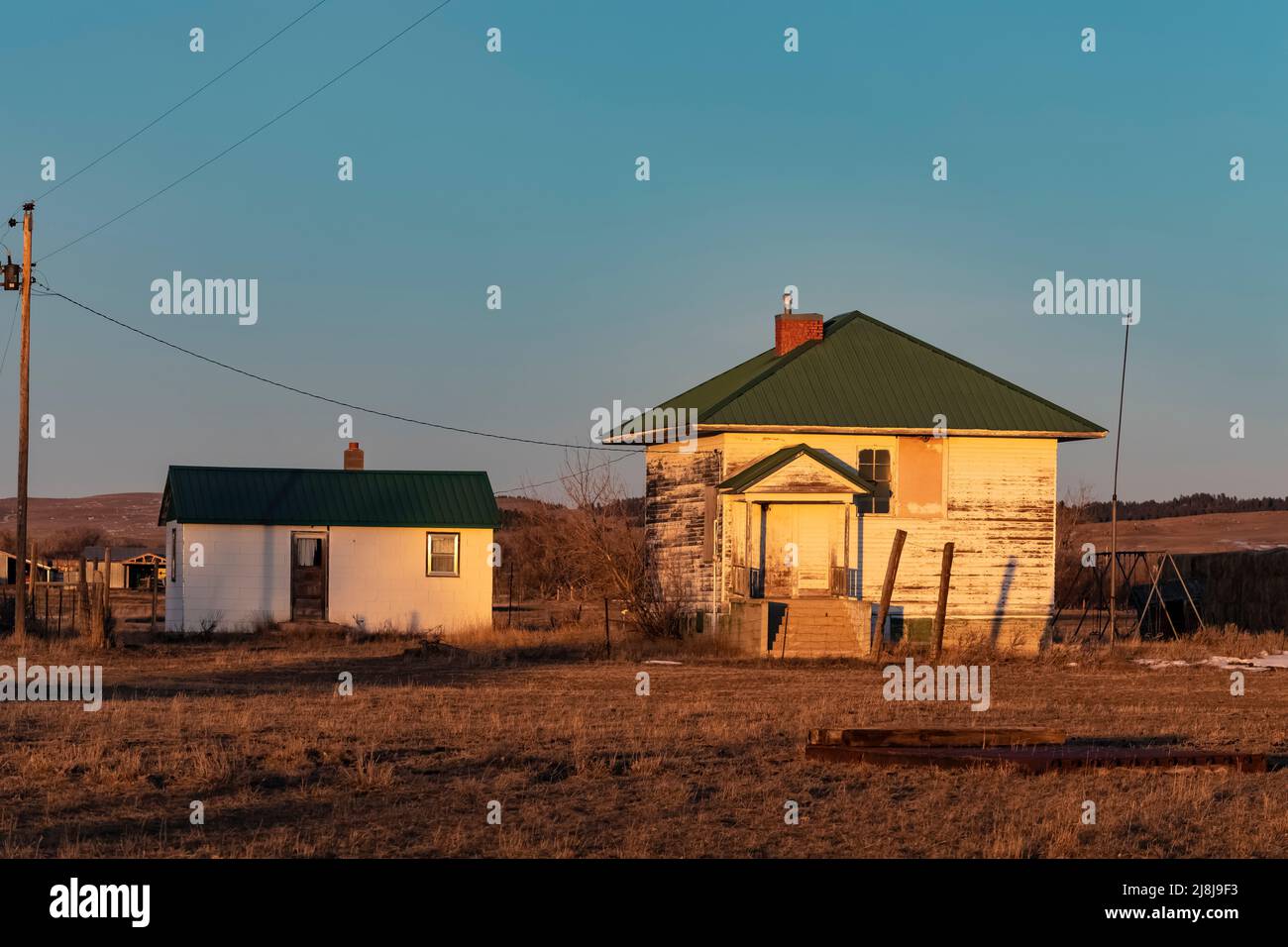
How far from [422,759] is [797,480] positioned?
58.0ft

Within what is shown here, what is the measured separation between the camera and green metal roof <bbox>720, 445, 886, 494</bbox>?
104 ft

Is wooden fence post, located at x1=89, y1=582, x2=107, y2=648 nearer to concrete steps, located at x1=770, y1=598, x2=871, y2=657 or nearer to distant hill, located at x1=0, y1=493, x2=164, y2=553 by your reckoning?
concrete steps, located at x1=770, y1=598, x2=871, y2=657

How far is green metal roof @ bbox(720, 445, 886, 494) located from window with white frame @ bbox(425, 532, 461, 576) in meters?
8.84

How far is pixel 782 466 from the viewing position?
3155 centimetres

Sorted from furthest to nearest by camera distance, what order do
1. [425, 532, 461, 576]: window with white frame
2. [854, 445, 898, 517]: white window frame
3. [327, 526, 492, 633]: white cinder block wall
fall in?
[425, 532, 461, 576]: window with white frame, [327, 526, 492, 633]: white cinder block wall, [854, 445, 898, 517]: white window frame

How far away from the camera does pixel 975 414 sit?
3372cm

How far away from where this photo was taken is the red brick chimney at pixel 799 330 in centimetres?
3622

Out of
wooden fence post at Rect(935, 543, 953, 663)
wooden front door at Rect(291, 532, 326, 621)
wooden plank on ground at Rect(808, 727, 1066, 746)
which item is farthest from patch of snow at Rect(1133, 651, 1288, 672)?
wooden front door at Rect(291, 532, 326, 621)

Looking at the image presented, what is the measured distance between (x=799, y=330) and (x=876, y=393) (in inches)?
118
